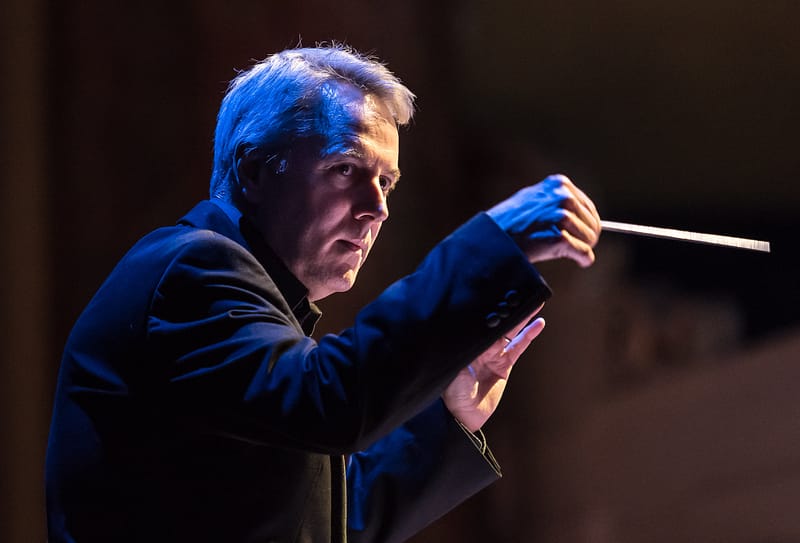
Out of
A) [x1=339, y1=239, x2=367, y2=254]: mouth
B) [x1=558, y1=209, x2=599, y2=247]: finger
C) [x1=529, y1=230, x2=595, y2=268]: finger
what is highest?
[x1=558, y1=209, x2=599, y2=247]: finger

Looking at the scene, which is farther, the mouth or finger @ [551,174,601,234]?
the mouth

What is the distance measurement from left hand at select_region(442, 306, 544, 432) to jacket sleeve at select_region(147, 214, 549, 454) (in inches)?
15.0

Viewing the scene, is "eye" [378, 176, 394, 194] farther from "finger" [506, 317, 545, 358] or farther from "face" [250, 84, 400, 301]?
"finger" [506, 317, 545, 358]

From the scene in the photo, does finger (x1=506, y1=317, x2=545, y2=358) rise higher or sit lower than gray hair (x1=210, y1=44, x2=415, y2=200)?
lower

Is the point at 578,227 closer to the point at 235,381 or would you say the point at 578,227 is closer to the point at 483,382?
the point at 235,381

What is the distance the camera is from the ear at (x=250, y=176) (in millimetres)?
1050

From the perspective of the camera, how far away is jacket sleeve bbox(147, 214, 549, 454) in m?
0.73

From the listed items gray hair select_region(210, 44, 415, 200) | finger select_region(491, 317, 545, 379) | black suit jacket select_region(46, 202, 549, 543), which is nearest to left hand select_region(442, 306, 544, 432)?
finger select_region(491, 317, 545, 379)

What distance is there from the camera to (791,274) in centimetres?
204

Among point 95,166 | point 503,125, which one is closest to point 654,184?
point 503,125

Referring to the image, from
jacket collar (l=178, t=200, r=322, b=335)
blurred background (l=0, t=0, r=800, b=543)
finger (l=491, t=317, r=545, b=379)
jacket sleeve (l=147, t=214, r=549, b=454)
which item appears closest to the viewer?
jacket sleeve (l=147, t=214, r=549, b=454)

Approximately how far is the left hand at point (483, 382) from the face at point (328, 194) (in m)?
0.24

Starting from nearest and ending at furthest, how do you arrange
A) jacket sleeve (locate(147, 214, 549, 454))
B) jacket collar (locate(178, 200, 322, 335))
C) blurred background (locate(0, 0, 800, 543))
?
jacket sleeve (locate(147, 214, 549, 454)) → jacket collar (locate(178, 200, 322, 335)) → blurred background (locate(0, 0, 800, 543))

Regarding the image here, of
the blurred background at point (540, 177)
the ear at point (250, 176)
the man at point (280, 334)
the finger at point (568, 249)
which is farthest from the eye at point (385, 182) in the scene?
the blurred background at point (540, 177)
